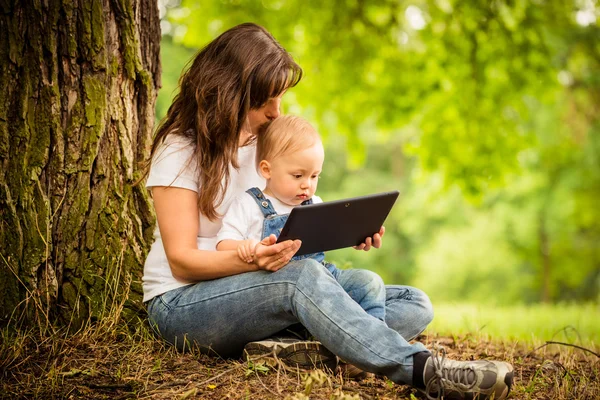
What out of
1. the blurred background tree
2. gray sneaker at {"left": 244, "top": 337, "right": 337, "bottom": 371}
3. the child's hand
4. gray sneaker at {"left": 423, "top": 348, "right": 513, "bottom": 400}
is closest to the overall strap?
the child's hand

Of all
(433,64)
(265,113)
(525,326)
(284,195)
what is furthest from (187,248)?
(433,64)

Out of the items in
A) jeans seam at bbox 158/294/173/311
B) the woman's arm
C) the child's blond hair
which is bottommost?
jeans seam at bbox 158/294/173/311

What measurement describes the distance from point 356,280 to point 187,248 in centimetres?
78

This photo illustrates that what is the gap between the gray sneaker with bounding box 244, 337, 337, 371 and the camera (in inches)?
101

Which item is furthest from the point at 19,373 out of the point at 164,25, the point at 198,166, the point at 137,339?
the point at 164,25

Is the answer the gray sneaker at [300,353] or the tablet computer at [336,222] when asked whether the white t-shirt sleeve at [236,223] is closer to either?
the tablet computer at [336,222]

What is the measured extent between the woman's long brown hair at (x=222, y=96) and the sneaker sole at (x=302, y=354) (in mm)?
634

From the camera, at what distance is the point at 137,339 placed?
2891 millimetres

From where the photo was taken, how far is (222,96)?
108 inches

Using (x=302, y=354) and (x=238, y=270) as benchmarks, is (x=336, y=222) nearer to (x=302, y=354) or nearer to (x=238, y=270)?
(x=238, y=270)

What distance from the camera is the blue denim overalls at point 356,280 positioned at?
2.71 metres

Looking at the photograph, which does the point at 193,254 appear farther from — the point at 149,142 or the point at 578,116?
the point at 578,116

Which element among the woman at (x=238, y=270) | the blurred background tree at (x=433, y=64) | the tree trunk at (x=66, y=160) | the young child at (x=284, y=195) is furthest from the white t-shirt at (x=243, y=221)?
the blurred background tree at (x=433, y=64)

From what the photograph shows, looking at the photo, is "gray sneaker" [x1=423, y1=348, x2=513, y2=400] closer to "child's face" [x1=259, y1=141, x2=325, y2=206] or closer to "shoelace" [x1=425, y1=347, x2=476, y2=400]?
"shoelace" [x1=425, y1=347, x2=476, y2=400]
